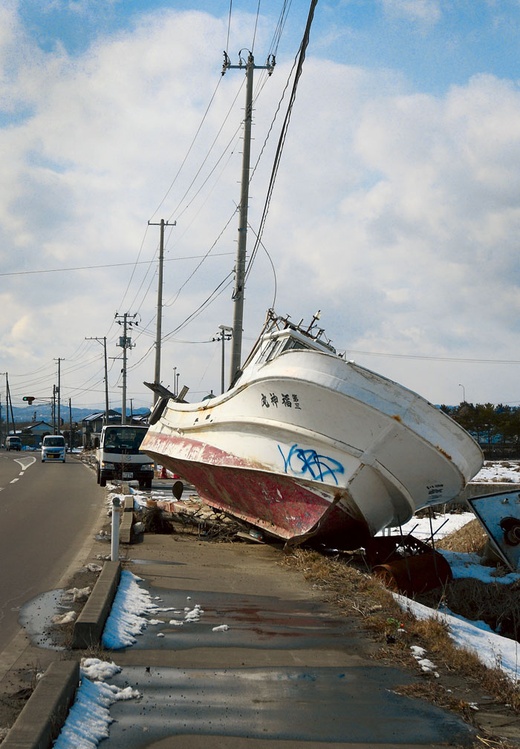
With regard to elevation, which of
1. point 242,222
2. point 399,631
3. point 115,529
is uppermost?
point 242,222

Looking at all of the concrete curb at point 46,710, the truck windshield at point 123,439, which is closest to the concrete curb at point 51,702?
the concrete curb at point 46,710

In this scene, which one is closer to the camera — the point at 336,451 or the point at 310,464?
the point at 336,451

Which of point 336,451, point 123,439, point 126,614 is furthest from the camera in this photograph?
point 123,439

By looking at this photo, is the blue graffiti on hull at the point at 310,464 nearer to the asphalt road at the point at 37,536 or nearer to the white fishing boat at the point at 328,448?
the white fishing boat at the point at 328,448

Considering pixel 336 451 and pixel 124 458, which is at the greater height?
pixel 336 451

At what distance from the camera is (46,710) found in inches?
150

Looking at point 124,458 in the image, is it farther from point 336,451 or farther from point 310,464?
point 336,451

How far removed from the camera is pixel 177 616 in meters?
6.66

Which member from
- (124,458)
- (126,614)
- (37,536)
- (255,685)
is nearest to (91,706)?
(255,685)

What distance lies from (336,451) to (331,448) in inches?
3.1

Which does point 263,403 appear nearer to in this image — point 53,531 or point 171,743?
point 53,531

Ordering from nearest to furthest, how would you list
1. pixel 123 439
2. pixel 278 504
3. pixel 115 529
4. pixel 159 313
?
pixel 115 529
pixel 278 504
pixel 123 439
pixel 159 313

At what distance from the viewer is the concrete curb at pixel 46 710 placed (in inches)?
137

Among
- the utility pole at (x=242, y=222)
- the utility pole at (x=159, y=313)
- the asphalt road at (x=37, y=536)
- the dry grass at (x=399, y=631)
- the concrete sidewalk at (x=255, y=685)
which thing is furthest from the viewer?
the utility pole at (x=159, y=313)
